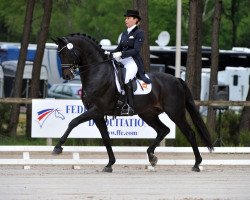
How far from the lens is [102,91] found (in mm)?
18156

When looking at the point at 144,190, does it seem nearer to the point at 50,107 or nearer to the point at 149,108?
the point at 149,108

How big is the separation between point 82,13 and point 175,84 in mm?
41643

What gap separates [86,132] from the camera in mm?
21703

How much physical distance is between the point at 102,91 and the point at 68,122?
3.68 metres

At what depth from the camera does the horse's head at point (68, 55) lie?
17984 mm

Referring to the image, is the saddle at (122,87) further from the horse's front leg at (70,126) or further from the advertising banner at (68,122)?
the advertising banner at (68,122)

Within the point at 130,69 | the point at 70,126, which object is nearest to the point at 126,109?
the point at 130,69

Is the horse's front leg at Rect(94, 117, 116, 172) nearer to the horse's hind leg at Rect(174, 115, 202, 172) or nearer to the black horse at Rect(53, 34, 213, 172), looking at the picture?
the black horse at Rect(53, 34, 213, 172)

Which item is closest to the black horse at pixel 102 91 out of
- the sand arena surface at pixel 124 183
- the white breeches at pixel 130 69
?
the white breeches at pixel 130 69

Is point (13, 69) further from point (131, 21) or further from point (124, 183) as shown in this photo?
point (124, 183)

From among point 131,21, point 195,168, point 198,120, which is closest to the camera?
point 131,21

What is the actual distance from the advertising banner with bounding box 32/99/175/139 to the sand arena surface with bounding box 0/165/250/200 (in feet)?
5.26

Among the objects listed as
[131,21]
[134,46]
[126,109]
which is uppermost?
[131,21]

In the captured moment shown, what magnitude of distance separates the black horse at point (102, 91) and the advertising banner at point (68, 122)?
2.68 meters
